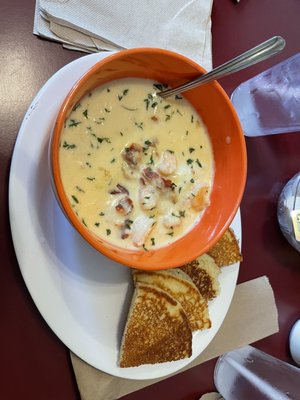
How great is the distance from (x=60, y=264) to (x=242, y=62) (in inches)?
24.2

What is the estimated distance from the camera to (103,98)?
1183 millimetres

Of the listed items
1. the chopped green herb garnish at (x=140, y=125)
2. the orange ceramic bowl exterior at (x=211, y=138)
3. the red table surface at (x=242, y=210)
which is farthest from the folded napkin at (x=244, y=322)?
the chopped green herb garnish at (x=140, y=125)

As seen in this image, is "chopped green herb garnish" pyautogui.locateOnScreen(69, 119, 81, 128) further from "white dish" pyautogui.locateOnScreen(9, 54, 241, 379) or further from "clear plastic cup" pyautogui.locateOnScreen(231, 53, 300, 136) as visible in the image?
"clear plastic cup" pyautogui.locateOnScreen(231, 53, 300, 136)

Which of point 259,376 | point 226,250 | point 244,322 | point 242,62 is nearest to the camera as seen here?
point 242,62

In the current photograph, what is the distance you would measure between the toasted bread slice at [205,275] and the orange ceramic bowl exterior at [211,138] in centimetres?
16

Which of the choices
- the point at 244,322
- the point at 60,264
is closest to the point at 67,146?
the point at 60,264

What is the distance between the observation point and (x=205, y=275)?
1429 mm

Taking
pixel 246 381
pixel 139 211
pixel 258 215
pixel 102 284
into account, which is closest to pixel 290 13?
pixel 258 215

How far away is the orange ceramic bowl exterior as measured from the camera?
106 cm

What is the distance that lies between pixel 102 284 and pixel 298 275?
709mm

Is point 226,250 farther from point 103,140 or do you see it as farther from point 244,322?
point 103,140

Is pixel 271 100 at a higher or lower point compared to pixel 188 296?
higher

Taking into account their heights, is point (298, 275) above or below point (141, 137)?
below

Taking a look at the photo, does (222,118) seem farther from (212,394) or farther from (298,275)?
(212,394)
